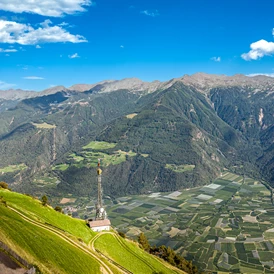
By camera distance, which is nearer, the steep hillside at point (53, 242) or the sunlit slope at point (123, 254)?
the steep hillside at point (53, 242)

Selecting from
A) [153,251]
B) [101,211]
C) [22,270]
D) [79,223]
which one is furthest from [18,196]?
[153,251]

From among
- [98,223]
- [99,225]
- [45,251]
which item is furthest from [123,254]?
[45,251]

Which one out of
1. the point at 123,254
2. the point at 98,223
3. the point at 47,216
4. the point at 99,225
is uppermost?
the point at 47,216

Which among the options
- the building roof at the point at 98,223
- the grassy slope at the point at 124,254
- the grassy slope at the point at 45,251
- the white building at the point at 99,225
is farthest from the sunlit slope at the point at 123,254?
the grassy slope at the point at 45,251

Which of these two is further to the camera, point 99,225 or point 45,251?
point 99,225

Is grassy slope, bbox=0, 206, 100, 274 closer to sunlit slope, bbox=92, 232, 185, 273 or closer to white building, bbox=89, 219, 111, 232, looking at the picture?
sunlit slope, bbox=92, 232, 185, 273

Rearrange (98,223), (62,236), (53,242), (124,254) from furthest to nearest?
1. (98,223)
2. (124,254)
3. (62,236)
4. (53,242)

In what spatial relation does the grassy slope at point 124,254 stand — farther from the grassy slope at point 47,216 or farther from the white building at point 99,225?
the grassy slope at point 47,216

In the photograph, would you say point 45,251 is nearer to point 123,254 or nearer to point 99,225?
point 123,254

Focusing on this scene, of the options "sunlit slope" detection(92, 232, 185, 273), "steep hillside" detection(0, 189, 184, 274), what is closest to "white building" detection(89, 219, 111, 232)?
"steep hillside" detection(0, 189, 184, 274)
